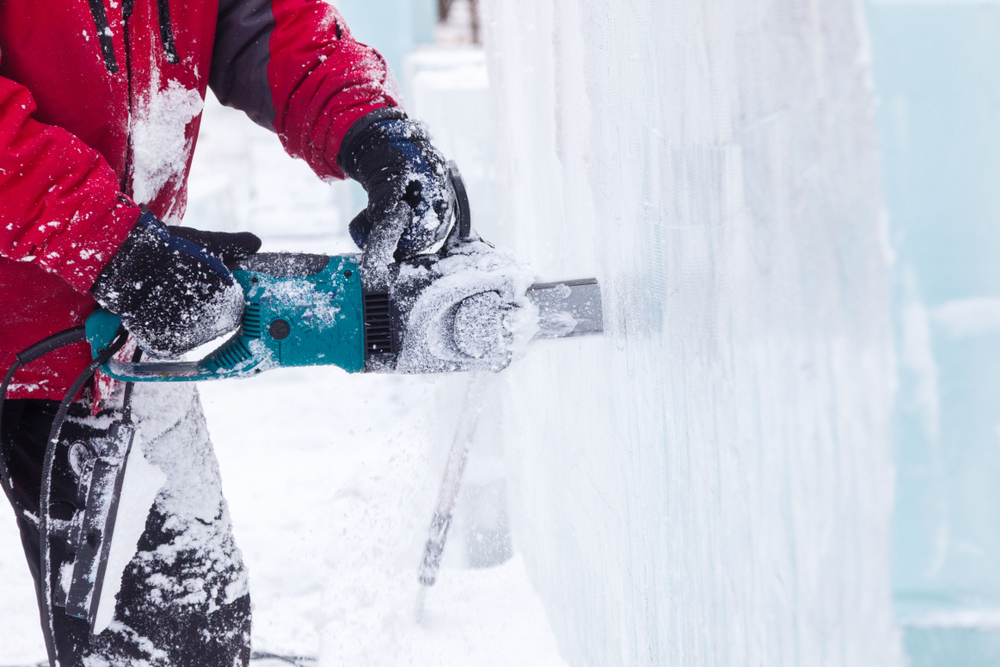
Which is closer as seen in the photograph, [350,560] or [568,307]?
[568,307]

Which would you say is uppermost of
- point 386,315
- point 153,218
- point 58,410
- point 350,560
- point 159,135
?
point 159,135

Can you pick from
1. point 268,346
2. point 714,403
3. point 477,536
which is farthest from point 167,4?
point 477,536

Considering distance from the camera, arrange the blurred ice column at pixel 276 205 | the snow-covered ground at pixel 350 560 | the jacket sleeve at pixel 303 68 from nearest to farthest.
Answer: the jacket sleeve at pixel 303 68 < the snow-covered ground at pixel 350 560 < the blurred ice column at pixel 276 205

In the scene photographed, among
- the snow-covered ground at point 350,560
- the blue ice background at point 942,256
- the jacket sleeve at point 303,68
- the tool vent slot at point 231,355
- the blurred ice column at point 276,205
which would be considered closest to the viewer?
the blue ice background at point 942,256

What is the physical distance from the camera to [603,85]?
1.00 m

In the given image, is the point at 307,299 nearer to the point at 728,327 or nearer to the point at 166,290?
the point at 166,290

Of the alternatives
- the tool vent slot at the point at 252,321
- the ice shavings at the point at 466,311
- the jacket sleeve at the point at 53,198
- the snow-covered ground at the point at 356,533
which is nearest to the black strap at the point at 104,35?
the jacket sleeve at the point at 53,198

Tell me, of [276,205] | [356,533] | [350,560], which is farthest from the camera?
[276,205]

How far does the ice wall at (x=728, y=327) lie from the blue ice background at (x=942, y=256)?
1.0 inches

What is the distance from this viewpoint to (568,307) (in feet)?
3.74

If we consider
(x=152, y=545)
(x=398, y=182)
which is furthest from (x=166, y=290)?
(x=152, y=545)

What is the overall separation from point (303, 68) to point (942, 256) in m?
1.09

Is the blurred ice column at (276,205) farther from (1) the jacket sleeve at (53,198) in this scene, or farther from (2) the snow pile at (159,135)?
(1) the jacket sleeve at (53,198)

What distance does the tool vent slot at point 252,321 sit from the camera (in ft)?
3.87
